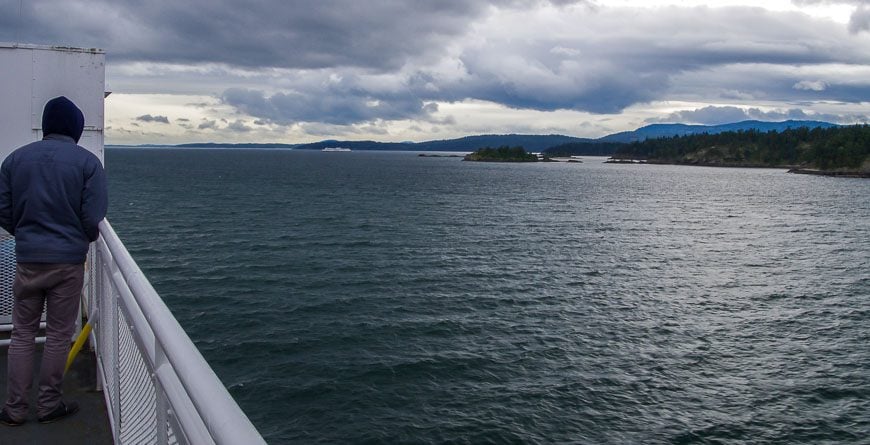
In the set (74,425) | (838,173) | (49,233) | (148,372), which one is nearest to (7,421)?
(74,425)

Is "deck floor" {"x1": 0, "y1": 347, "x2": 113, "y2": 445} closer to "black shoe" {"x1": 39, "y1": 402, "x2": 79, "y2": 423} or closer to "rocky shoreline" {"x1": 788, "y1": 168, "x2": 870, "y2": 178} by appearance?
"black shoe" {"x1": 39, "y1": 402, "x2": 79, "y2": 423}

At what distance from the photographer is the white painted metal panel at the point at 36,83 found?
5914 mm

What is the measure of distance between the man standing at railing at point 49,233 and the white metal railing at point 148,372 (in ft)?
0.75

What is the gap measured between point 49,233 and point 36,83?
103 inches

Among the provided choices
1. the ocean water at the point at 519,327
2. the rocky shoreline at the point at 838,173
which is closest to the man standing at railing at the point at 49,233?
the ocean water at the point at 519,327

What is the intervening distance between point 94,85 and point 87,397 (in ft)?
9.74

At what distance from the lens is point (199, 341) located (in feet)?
61.9

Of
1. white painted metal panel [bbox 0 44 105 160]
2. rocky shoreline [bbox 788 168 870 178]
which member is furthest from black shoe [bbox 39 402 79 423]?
rocky shoreline [bbox 788 168 870 178]

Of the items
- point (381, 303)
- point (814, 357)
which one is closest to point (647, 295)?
point (814, 357)

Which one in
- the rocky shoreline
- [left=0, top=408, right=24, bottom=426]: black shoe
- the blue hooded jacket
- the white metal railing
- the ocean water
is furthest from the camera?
the rocky shoreline

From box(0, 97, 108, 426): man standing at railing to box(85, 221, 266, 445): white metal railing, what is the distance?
228 mm

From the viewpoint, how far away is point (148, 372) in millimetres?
2920

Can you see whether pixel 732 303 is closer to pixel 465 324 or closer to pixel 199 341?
pixel 465 324

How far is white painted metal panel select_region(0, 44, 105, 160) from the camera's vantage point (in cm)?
591
